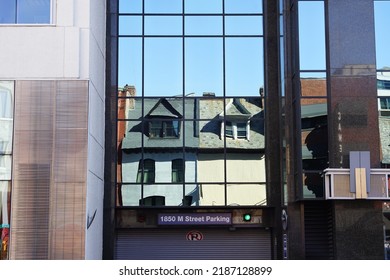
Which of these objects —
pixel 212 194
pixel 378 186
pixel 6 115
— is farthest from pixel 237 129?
pixel 6 115

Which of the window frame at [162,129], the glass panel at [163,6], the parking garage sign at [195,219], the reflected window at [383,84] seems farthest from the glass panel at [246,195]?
the glass panel at [163,6]

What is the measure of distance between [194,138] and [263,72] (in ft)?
11.6

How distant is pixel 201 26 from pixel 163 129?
13.4 feet

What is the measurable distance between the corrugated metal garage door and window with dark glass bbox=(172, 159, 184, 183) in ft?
6.12

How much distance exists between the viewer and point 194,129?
2619 centimetres

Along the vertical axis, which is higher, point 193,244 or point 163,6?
point 163,6

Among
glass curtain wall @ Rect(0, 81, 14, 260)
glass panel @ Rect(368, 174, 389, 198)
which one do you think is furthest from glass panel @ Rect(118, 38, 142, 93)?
glass panel @ Rect(368, 174, 389, 198)

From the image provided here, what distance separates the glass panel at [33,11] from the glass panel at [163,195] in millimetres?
6863

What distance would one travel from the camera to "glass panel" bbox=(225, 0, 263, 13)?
26.9 m

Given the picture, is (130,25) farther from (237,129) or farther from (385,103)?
(385,103)

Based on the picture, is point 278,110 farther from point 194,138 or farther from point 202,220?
point 202,220

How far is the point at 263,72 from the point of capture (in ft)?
87.6

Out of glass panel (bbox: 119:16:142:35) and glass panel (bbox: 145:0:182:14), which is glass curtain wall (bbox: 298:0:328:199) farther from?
glass panel (bbox: 119:16:142:35)
